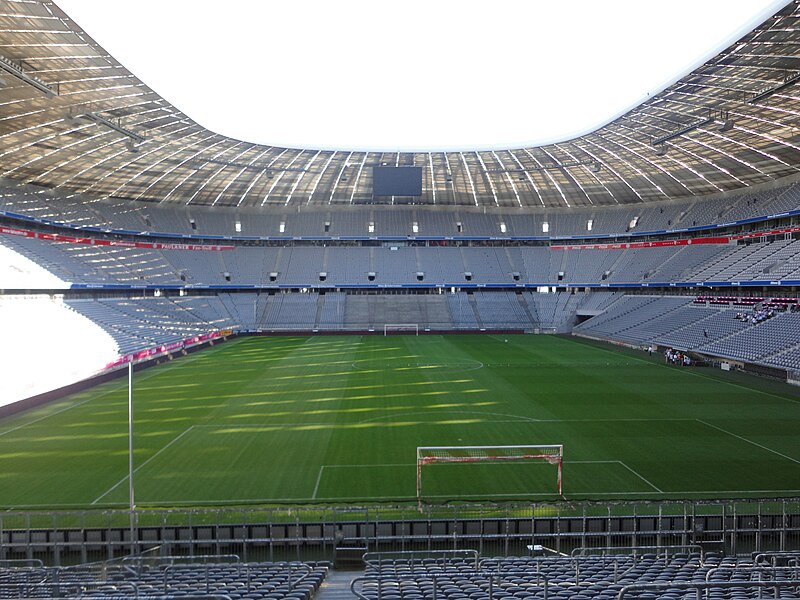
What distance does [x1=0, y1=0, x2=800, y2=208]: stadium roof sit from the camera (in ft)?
92.6

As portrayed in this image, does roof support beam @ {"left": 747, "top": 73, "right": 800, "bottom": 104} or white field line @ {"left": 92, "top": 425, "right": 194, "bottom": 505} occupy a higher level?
roof support beam @ {"left": 747, "top": 73, "right": 800, "bottom": 104}

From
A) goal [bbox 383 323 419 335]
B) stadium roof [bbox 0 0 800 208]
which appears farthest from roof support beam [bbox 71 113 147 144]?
goal [bbox 383 323 419 335]

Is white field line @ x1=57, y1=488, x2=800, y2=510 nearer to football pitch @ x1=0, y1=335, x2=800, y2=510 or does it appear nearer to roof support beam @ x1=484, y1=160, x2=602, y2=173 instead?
football pitch @ x1=0, y1=335, x2=800, y2=510

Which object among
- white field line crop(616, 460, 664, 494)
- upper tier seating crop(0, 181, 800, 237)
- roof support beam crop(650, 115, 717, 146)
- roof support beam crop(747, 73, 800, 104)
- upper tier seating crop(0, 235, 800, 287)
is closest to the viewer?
white field line crop(616, 460, 664, 494)

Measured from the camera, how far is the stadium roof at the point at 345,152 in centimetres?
2822

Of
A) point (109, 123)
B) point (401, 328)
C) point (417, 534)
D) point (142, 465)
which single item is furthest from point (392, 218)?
point (417, 534)

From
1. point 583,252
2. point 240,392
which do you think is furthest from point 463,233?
point 240,392

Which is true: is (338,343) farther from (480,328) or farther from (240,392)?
(240,392)

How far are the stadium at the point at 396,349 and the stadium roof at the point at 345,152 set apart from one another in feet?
1.21

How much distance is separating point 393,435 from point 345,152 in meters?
34.2

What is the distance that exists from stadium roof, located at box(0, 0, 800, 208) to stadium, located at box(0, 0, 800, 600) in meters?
0.37

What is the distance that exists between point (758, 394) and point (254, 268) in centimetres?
5493

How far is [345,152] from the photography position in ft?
171

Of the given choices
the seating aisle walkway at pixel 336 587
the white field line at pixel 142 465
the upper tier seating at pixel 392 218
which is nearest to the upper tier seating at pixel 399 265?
the upper tier seating at pixel 392 218
